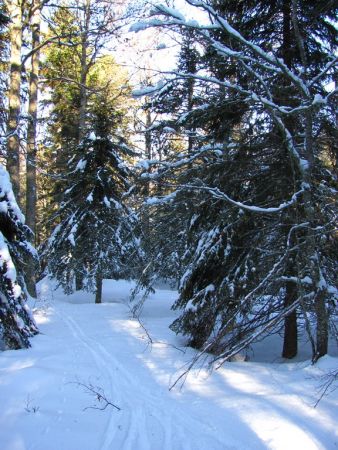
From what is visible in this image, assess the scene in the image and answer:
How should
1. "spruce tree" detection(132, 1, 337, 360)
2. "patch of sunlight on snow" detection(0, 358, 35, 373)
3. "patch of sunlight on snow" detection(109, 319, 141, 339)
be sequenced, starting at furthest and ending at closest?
1. "patch of sunlight on snow" detection(109, 319, 141, 339)
2. "spruce tree" detection(132, 1, 337, 360)
3. "patch of sunlight on snow" detection(0, 358, 35, 373)

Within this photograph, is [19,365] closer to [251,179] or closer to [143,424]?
[143,424]

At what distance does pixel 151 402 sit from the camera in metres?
4.81

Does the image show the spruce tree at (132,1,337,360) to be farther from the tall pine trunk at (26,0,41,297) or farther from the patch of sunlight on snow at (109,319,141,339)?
the tall pine trunk at (26,0,41,297)

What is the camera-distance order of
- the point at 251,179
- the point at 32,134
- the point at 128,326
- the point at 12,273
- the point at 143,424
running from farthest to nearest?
the point at 32,134 < the point at 128,326 < the point at 251,179 < the point at 12,273 < the point at 143,424

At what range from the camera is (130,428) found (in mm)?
4133

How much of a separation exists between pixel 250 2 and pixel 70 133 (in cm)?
1575

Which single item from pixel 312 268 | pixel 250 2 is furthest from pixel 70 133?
pixel 312 268

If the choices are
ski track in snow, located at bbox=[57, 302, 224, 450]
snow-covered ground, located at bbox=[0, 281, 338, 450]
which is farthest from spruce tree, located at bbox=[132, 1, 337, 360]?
ski track in snow, located at bbox=[57, 302, 224, 450]

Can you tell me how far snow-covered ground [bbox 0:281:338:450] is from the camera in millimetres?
3828

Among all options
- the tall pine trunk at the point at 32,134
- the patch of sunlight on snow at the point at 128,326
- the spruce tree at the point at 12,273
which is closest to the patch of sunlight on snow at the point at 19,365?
the spruce tree at the point at 12,273

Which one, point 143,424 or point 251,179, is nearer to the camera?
point 143,424

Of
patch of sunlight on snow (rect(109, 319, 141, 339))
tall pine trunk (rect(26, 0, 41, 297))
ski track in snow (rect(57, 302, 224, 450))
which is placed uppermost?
tall pine trunk (rect(26, 0, 41, 297))

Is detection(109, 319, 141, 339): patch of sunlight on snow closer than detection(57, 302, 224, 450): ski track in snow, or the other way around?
detection(57, 302, 224, 450): ski track in snow

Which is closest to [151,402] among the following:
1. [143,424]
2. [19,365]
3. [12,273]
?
[143,424]
